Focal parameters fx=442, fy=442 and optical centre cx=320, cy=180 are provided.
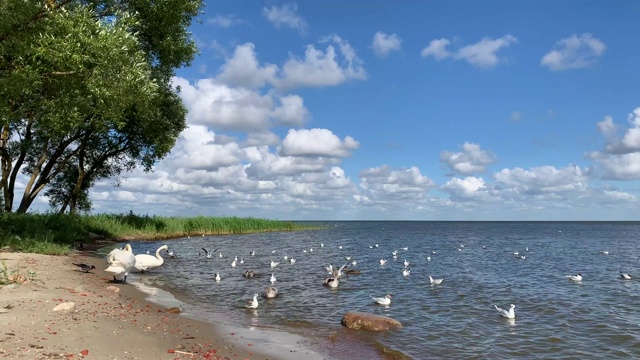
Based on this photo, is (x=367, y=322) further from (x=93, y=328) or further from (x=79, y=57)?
(x=79, y=57)

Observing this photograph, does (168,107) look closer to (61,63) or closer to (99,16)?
(99,16)

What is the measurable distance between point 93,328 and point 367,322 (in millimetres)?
7884

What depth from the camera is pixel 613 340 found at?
13633mm

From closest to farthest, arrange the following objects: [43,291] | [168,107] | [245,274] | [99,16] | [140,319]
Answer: [140,319], [43,291], [99,16], [245,274], [168,107]

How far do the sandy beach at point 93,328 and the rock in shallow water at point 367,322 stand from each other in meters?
3.60

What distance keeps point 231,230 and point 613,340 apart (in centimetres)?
6223

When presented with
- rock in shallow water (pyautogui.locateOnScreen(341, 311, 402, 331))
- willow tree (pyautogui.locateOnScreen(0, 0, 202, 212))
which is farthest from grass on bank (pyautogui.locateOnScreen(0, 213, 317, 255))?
rock in shallow water (pyautogui.locateOnScreen(341, 311, 402, 331))

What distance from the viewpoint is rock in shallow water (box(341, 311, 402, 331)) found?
546 inches

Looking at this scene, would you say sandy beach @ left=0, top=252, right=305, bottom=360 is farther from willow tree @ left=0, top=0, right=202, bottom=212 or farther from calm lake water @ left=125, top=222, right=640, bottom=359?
willow tree @ left=0, top=0, right=202, bottom=212

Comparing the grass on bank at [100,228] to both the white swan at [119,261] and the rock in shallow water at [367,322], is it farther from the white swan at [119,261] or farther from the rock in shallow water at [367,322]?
the rock in shallow water at [367,322]

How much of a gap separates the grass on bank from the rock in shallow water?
1628 cm

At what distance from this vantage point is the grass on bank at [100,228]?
897 inches

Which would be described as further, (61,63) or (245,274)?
(245,274)

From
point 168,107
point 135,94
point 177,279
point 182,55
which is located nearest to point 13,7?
point 135,94
